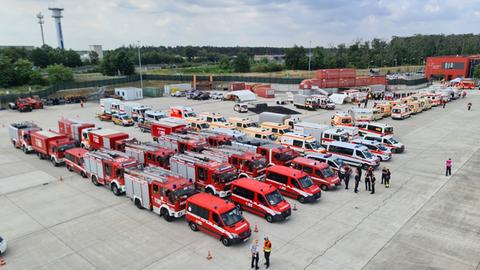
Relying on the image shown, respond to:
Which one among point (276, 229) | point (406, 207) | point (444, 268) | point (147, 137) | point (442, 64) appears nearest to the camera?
point (444, 268)

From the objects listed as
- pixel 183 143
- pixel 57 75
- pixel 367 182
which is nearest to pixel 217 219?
pixel 367 182

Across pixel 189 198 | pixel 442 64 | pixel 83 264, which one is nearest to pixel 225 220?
Answer: pixel 189 198

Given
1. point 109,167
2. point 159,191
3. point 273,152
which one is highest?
point 109,167

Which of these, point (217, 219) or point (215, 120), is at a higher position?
point (215, 120)

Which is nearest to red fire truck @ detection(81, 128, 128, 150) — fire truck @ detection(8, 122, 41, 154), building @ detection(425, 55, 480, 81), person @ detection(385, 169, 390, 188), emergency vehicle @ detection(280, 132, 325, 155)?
fire truck @ detection(8, 122, 41, 154)

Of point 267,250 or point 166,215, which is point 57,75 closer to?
point 166,215

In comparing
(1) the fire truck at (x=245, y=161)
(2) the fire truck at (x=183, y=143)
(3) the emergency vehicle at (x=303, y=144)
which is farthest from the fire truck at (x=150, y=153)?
(3) the emergency vehicle at (x=303, y=144)

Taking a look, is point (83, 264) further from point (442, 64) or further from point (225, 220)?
point (442, 64)
